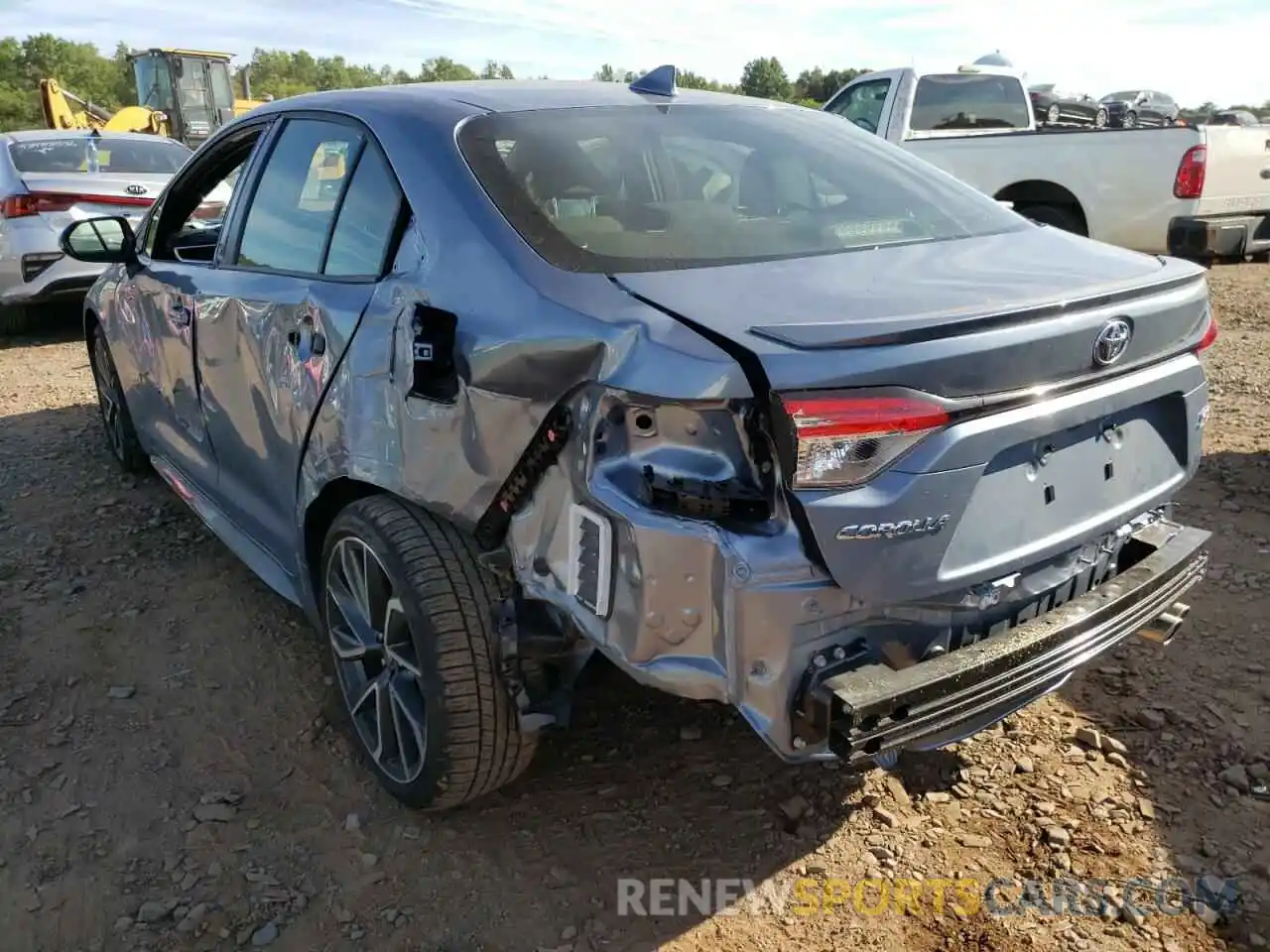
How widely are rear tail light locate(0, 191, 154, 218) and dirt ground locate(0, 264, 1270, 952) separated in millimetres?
5634

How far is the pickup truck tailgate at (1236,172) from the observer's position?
720 cm

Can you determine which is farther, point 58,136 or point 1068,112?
point 1068,112

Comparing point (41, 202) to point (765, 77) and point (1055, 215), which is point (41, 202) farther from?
point (765, 77)

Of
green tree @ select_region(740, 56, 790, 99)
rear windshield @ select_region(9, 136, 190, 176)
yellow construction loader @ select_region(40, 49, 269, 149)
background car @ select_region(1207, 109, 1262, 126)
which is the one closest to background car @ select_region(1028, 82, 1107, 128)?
background car @ select_region(1207, 109, 1262, 126)

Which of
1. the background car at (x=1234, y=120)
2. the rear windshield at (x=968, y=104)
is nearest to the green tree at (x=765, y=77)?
the background car at (x=1234, y=120)

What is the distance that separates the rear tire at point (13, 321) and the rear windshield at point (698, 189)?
799 centimetres

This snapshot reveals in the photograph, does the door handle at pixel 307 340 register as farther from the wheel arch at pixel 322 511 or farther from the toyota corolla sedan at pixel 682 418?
the wheel arch at pixel 322 511

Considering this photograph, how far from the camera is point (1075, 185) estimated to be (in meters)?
7.68

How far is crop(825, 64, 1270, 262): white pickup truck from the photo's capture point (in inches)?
280

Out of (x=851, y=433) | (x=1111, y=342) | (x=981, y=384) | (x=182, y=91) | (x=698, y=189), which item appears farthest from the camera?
(x=182, y=91)

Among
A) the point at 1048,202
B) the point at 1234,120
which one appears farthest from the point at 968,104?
the point at 1234,120

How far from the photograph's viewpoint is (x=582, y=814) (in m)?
2.65

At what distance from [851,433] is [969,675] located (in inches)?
22.3

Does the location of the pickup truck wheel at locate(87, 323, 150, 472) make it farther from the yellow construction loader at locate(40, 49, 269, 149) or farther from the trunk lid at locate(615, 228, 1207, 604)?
the yellow construction loader at locate(40, 49, 269, 149)
